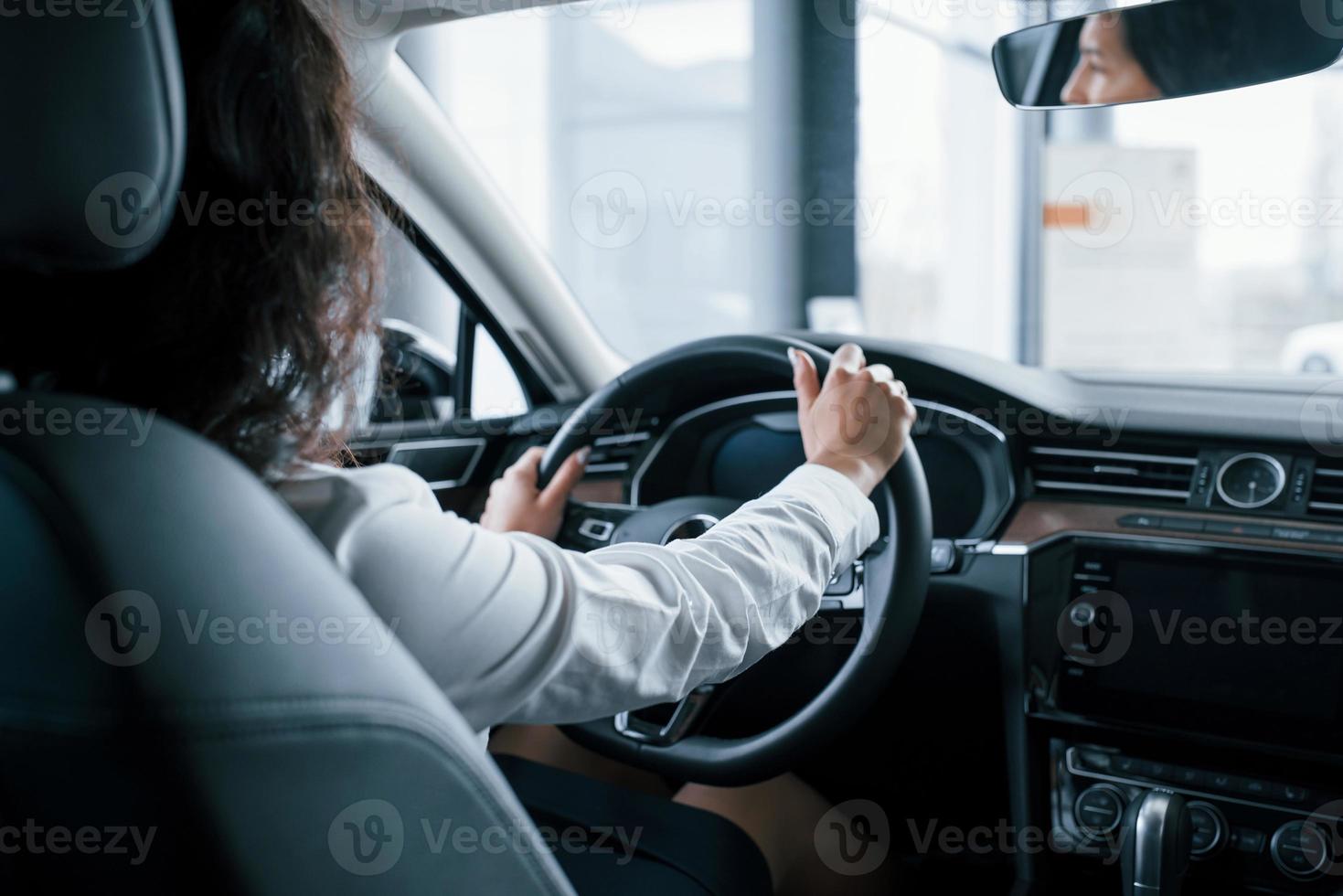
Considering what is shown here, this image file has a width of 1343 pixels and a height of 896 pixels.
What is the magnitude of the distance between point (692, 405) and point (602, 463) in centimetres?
19

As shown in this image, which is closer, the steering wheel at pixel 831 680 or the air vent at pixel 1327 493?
the steering wheel at pixel 831 680

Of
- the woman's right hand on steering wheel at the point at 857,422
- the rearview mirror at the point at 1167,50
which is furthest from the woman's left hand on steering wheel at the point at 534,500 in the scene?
the rearview mirror at the point at 1167,50

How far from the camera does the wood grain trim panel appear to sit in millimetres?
1343

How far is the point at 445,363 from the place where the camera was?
6.91ft

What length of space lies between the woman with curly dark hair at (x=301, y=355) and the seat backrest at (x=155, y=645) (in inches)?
2.0

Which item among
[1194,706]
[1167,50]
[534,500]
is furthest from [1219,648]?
[534,500]

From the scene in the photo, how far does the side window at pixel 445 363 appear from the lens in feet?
6.67

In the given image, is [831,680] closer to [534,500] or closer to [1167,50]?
[534,500]

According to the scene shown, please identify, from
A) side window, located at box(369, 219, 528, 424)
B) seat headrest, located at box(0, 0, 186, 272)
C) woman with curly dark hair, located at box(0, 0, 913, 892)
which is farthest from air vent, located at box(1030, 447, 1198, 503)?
seat headrest, located at box(0, 0, 186, 272)

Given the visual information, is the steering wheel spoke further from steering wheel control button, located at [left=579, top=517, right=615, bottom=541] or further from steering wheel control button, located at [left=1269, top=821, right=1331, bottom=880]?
steering wheel control button, located at [left=1269, top=821, right=1331, bottom=880]

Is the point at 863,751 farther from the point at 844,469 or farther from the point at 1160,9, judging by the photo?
the point at 1160,9

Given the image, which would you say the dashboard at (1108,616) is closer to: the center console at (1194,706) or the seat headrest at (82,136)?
the center console at (1194,706)

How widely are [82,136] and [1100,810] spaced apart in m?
1.33

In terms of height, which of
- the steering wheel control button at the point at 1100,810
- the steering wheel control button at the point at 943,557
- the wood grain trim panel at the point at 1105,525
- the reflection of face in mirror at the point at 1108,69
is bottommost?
the steering wheel control button at the point at 1100,810
